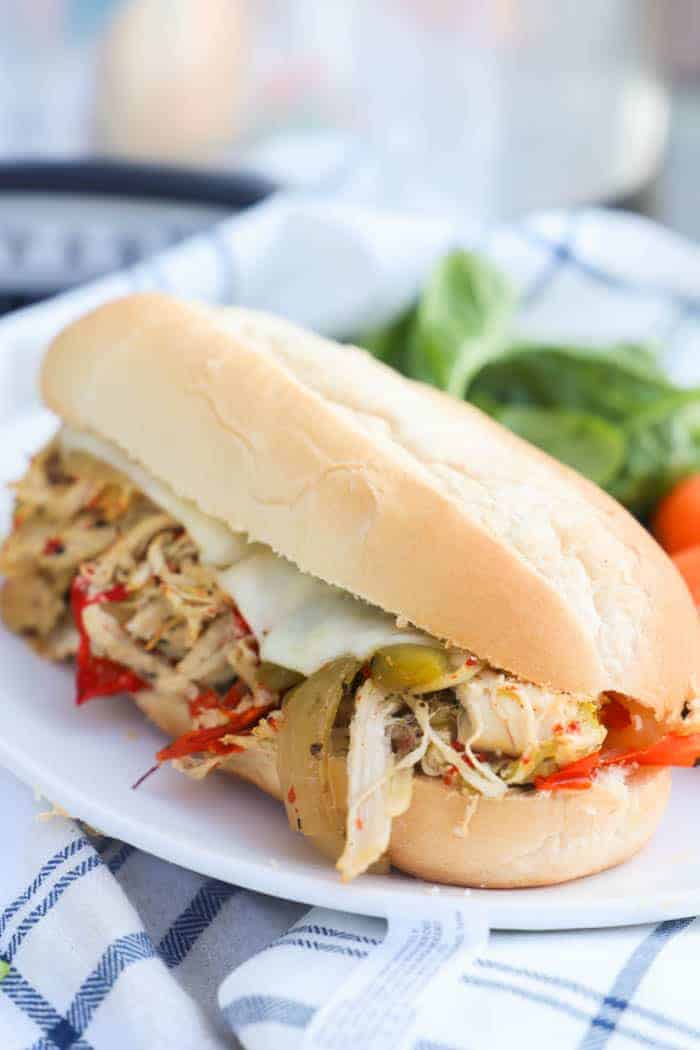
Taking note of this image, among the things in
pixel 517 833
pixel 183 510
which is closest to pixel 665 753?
pixel 517 833

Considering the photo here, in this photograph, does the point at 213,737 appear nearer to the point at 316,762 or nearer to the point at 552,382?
the point at 316,762

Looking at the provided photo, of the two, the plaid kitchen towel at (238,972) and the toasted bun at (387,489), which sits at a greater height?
the toasted bun at (387,489)

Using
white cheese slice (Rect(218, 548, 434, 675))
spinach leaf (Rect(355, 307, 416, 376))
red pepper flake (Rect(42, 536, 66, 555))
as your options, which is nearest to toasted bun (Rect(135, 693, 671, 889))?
white cheese slice (Rect(218, 548, 434, 675))

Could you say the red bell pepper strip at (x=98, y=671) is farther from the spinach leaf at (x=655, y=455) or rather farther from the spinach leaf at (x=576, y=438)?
the spinach leaf at (x=655, y=455)

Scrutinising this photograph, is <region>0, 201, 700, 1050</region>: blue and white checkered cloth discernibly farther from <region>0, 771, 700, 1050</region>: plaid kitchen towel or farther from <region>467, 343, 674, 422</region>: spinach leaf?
<region>467, 343, 674, 422</region>: spinach leaf

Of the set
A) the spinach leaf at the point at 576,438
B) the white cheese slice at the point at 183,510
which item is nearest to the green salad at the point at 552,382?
the spinach leaf at the point at 576,438
